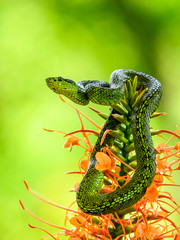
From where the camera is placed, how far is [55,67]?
362 centimetres

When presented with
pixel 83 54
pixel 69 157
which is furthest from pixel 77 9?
pixel 69 157

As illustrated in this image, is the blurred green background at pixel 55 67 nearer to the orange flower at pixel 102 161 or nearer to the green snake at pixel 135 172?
the green snake at pixel 135 172

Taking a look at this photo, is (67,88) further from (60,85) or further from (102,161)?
(102,161)

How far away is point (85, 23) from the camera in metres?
3.68

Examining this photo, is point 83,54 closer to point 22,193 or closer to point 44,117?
point 44,117

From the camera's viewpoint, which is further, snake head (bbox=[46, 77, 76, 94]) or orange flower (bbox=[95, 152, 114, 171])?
snake head (bbox=[46, 77, 76, 94])

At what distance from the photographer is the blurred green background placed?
3455mm

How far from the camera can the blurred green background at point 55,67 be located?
11.3ft

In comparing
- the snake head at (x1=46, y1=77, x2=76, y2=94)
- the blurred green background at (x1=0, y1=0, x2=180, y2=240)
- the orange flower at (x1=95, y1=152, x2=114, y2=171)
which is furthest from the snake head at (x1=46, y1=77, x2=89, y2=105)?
the blurred green background at (x1=0, y1=0, x2=180, y2=240)

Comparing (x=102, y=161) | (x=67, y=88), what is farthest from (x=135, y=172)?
(x=67, y=88)

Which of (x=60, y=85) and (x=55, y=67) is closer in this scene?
(x=60, y=85)

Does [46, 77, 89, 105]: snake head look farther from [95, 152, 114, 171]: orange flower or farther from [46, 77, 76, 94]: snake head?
[95, 152, 114, 171]: orange flower

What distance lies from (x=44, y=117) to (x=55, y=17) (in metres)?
0.89

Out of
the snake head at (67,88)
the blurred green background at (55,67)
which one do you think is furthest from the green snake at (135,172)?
the blurred green background at (55,67)
